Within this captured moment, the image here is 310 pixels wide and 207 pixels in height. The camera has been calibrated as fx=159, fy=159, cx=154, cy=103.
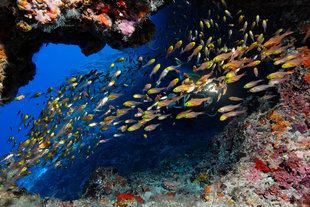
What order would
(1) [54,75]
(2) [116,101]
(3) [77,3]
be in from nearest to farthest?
(3) [77,3]
(2) [116,101]
(1) [54,75]

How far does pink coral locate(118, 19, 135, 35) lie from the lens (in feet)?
15.1

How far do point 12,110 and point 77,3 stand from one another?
134 meters

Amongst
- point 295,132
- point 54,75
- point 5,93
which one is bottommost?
point 295,132

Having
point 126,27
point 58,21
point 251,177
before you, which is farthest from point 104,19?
point 251,177

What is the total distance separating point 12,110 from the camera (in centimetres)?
10269

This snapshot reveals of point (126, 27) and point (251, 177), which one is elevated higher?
point (126, 27)

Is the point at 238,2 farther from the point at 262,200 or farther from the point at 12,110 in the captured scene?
the point at 12,110

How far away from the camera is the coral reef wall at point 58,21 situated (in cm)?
388

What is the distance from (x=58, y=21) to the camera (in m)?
4.25

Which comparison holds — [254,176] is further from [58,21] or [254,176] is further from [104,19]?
[58,21]

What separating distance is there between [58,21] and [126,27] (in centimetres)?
180

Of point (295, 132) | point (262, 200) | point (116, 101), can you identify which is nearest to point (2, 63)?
point (262, 200)

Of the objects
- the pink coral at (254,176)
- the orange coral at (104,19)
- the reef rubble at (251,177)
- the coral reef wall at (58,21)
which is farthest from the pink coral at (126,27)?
the pink coral at (254,176)

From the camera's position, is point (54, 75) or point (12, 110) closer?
point (12, 110)
